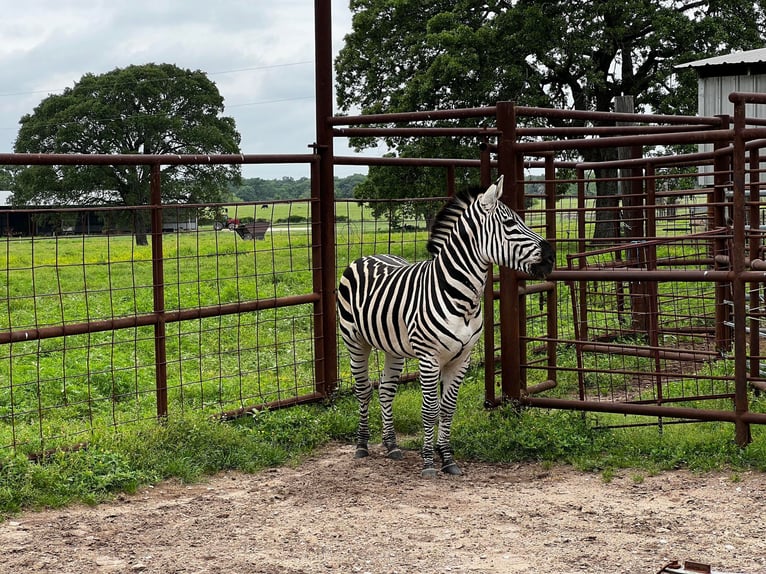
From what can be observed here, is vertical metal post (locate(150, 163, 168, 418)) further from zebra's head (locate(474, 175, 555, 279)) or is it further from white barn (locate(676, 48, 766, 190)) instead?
white barn (locate(676, 48, 766, 190))

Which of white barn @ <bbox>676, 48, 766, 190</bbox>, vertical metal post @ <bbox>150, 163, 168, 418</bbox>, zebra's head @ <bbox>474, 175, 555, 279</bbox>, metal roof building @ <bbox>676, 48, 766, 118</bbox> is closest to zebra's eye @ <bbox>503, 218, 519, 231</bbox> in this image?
zebra's head @ <bbox>474, 175, 555, 279</bbox>

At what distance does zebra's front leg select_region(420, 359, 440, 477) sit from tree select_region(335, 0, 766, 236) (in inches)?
772

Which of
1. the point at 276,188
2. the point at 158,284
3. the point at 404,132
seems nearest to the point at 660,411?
the point at 404,132

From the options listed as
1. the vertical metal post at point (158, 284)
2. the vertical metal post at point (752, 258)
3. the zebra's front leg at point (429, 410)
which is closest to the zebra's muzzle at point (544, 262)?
the zebra's front leg at point (429, 410)

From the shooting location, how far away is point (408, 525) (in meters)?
5.41

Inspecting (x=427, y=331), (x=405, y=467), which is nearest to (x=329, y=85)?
(x=427, y=331)

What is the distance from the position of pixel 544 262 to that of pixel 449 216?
0.84 metres

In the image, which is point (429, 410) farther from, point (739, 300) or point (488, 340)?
point (739, 300)

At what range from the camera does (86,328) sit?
645 cm

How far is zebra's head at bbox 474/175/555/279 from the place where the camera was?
6391 millimetres

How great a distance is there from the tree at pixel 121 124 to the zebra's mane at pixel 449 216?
38.7 meters

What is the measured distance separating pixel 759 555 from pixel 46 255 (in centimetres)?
1933

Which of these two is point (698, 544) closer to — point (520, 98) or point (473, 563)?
point (473, 563)

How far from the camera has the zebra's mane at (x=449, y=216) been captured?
6.73 m
